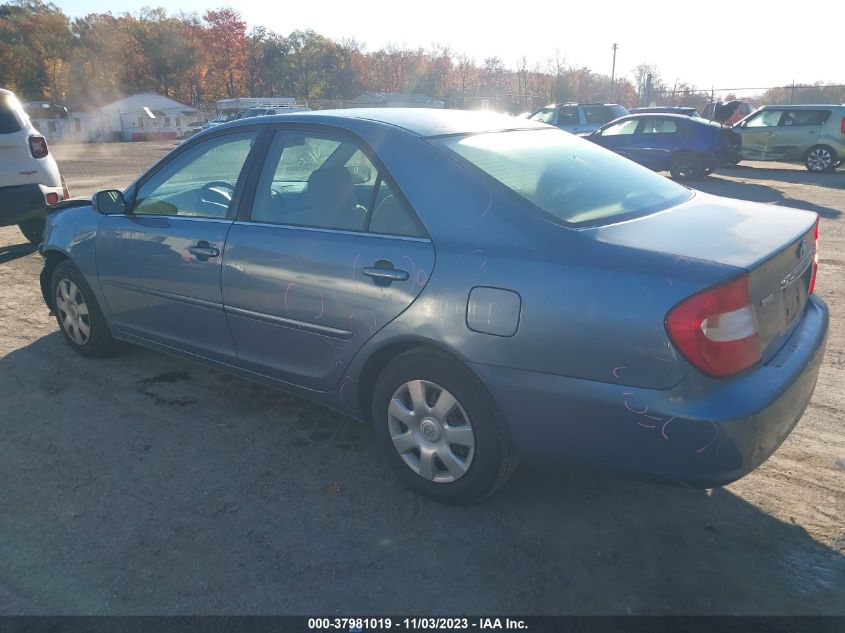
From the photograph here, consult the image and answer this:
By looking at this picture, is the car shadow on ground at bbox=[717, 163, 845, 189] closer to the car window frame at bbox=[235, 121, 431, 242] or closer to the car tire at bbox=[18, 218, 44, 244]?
the car window frame at bbox=[235, 121, 431, 242]

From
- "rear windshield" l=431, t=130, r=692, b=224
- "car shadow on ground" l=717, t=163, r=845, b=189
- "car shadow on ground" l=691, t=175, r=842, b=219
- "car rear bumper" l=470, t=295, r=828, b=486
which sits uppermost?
"rear windshield" l=431, t=130, r=692, b=224

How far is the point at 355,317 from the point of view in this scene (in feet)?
9.85

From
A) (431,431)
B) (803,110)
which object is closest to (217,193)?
(431,431)

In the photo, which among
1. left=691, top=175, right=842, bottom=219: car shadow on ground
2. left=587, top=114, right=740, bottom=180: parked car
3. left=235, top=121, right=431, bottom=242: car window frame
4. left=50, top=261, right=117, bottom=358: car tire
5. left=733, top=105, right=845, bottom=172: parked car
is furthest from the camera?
left=733, top=105, right=845, bottom=172: parked car

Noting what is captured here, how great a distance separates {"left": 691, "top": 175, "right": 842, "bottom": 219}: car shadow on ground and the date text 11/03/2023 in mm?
9861

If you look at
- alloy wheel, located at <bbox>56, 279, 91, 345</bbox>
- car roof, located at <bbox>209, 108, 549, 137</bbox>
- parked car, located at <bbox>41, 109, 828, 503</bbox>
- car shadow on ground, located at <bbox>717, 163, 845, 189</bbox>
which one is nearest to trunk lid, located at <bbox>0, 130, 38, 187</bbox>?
alloy wheel, located at <bbox>56, 279, 91, 345</bbox>

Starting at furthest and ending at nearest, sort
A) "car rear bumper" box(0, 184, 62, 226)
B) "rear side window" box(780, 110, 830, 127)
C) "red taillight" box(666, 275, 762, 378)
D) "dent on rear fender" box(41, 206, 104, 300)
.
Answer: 1. "rear side window" box(780, 110, 830, 127)
2. "car rear bumper" box(0, 184, 62, 226)
3. "dent on rear fender" box(41, 206, 104, 300)
4. "red taillight" box(666, 275, 762, 378)

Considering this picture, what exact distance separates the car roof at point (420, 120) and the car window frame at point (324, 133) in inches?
1.4

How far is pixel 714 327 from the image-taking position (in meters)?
2.26

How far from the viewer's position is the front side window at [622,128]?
49.8 feet


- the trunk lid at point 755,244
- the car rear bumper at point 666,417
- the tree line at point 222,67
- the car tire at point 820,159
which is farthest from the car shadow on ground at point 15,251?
the tree line at point 222,67

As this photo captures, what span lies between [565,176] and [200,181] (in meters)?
2.19

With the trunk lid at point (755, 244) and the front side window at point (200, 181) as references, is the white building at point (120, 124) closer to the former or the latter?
the front side window at point (200, 181)

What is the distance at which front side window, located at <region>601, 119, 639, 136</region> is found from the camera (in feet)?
49.8
